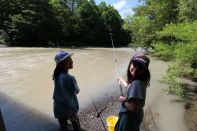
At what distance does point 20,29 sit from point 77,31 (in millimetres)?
11761

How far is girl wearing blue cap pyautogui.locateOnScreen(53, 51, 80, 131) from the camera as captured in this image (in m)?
4.63

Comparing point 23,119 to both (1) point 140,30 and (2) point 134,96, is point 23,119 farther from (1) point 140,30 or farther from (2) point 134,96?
(1) point 140,30

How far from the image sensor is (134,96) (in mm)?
3514

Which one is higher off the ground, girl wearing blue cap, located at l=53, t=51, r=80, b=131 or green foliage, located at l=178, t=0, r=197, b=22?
green foliage, located at l=178, t=0, r=197, b=22

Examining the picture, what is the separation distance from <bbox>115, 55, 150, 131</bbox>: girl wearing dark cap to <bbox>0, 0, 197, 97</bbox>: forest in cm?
369

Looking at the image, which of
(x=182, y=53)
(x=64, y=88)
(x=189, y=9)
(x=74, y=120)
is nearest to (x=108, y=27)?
(x=189, y=9)

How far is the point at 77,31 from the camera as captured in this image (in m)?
46.7

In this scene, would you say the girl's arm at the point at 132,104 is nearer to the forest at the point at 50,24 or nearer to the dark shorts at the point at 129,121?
the dark shorts at the point at 129,121

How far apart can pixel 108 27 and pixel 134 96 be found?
174ft

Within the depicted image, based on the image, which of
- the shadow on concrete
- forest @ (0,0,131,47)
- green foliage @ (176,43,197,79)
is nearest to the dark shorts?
the shadow on concrete

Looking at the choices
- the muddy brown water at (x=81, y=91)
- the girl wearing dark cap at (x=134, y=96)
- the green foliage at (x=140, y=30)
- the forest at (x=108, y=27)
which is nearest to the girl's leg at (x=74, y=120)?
the girl wearing dark cap at (x=134, y=96)

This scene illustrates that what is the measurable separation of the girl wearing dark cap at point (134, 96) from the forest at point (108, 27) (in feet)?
12.1

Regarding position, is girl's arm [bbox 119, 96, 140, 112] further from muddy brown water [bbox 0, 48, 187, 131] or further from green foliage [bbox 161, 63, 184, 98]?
green foliage [bbox 161, 63, 184, 98]

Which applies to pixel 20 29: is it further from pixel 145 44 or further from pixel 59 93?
pixel 59 93
